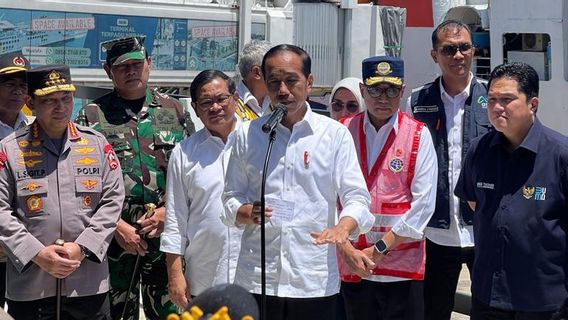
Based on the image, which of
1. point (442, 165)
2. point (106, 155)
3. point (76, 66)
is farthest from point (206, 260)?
point (76, 66)

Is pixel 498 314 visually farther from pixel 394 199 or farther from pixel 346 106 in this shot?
pixel 346 106

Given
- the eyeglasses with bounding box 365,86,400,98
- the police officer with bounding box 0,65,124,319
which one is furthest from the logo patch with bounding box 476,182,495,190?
the police officer with bounding box 0,65,124,319

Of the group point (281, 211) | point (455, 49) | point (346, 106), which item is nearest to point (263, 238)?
point (281, 211)

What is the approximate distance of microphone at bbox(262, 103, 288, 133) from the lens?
3.80 meters

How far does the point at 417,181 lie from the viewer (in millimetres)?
4797

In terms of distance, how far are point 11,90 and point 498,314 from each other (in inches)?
116

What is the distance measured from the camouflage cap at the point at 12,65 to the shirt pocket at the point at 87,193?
1.10m

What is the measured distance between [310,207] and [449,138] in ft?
4.65

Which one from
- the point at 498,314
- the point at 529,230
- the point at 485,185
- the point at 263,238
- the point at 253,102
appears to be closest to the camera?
the point at 263,238

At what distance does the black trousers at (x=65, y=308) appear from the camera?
4.60 meters

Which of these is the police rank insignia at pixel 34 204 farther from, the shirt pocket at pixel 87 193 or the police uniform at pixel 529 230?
the police uniform at pixel 529 230

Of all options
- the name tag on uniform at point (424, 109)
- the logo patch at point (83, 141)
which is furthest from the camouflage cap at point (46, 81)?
the name tag on uniform at point (424, 109)

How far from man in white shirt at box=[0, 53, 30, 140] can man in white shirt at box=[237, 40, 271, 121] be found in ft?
4.26

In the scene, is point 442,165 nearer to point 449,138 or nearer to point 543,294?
point 449,138
